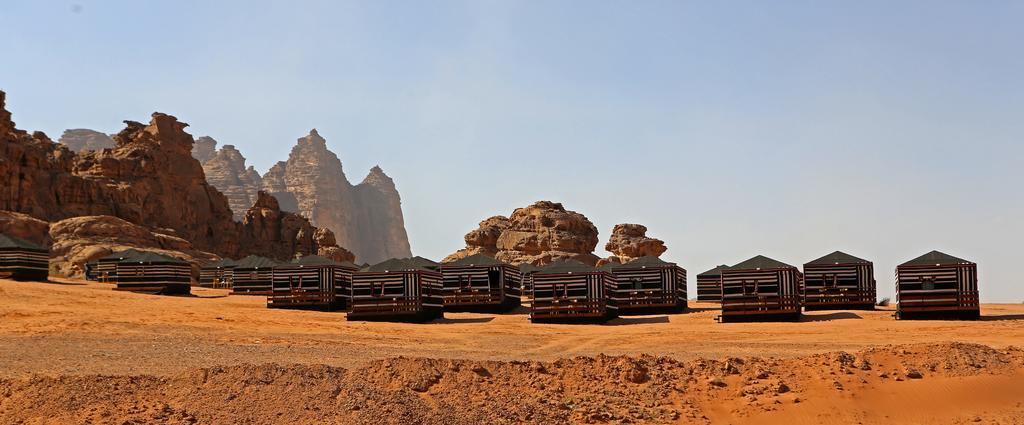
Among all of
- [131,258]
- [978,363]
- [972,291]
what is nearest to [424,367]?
[978,363]

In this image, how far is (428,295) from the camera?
128 ft

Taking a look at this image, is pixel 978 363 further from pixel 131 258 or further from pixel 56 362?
pixel 131 258

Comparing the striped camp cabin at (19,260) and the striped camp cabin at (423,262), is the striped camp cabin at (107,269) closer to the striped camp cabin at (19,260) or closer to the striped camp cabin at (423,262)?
the striped camp cabin at (19,260)

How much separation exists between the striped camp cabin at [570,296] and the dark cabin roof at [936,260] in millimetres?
11756

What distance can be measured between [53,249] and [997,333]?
60655 mm

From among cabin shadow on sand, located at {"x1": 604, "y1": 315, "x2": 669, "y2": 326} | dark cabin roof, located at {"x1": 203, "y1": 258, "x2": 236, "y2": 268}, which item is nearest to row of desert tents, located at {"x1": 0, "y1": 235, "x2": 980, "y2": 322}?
cabin shadow on sand, located at {"x1": 604, "y1": 315, "x2": 669, "y2": 326}

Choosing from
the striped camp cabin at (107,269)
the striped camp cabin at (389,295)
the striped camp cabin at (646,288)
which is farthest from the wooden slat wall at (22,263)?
the striped camp cabin at (646,288)

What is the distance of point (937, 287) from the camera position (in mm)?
35812

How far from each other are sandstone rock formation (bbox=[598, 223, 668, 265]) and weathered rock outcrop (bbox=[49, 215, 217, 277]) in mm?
35019

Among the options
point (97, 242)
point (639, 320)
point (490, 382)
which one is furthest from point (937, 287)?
point (97, 242)

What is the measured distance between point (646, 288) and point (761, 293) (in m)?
8.26

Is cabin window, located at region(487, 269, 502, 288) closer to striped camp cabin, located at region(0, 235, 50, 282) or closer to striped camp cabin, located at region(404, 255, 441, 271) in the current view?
striped camp cabin, located at region(404, 255, 441, 271)

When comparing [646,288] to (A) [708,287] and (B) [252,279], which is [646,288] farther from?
(B) [252,279]

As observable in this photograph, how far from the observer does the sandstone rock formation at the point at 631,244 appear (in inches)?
3290
